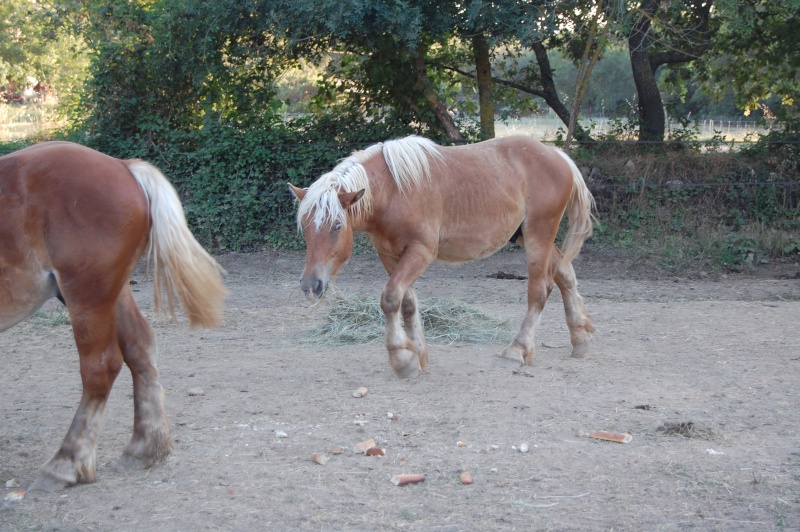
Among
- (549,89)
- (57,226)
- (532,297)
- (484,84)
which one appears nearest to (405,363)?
(532,297)

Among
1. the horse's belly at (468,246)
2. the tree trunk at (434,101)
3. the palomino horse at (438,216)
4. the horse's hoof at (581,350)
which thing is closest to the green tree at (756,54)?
the tree trunk at (434,101)

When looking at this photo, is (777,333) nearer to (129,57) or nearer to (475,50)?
(475,50)

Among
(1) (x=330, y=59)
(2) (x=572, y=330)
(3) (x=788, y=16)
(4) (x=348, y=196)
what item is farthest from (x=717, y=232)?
(4) (x=348, y=196)

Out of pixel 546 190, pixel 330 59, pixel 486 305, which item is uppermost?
pixel 330 59

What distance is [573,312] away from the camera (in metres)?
6.40

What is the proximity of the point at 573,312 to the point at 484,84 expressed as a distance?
6.75m

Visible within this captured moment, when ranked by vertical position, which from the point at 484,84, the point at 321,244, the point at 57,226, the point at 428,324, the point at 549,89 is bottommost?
the point at 428,324

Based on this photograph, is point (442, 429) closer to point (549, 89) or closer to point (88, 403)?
point (88, 403)

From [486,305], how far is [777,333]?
299cm

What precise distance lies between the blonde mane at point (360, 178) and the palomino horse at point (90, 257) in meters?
1.24

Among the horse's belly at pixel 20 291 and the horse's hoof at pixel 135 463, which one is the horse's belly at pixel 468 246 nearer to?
the horse's hoof at pixel 135 463

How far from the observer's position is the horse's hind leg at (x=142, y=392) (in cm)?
398

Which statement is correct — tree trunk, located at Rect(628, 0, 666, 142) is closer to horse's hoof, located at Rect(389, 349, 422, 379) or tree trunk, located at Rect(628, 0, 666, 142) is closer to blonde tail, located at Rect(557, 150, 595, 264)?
blonde tail, located at Rect(557, 150, 595, 264)

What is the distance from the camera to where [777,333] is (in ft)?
22.9
